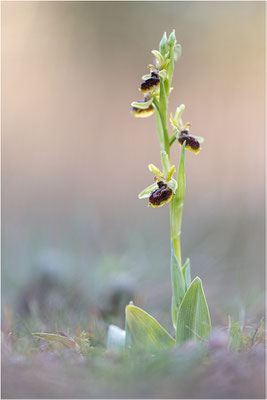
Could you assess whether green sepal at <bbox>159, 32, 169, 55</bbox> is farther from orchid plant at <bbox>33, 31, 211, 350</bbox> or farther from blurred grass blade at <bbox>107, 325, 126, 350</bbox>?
blurred grass blade at <bbox>107, 325, 126, 350</bbox>

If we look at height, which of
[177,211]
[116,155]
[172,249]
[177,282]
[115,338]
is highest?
[116,155]

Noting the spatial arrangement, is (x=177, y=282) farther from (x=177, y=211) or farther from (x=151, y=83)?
(x=151, y=83)

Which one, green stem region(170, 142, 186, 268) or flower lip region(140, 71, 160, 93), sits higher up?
flower lip region(140, 71, 160, 93)

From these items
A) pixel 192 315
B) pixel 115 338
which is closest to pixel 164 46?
pixel 192 315

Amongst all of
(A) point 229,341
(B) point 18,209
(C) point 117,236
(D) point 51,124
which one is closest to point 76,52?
(D) point 51,124

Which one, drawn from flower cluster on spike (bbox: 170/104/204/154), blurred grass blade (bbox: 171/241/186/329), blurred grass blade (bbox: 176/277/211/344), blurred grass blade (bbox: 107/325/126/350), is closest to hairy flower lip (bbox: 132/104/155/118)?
flower cluster on spike (bbox: 170/104/204/154)

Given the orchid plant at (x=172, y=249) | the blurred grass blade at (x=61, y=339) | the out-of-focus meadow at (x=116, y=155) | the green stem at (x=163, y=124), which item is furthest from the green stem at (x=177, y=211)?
the out-of-focus meadow at (x=116, y=155)

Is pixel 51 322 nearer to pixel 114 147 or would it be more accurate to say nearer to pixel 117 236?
pixel 117 236
